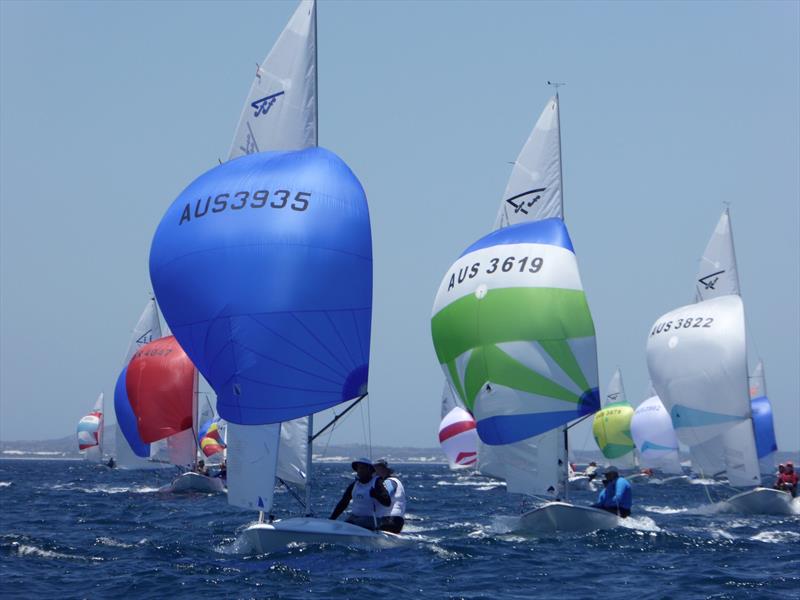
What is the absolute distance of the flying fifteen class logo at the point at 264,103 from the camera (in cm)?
2058

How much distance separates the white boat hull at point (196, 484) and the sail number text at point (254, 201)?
23064 mm

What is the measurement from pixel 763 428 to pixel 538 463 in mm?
27625

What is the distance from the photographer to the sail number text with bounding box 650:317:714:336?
3441 cm

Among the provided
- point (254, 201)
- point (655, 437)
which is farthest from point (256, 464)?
point (655, 437)

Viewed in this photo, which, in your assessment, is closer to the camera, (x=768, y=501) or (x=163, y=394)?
(x=768, y=501)

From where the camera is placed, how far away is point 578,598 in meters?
15.3

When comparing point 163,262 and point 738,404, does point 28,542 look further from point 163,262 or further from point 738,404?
point 738,404

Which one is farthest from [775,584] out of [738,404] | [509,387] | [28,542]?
[738,404]

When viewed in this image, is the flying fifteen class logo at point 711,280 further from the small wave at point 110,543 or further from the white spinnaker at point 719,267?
the small wave at point 110,543

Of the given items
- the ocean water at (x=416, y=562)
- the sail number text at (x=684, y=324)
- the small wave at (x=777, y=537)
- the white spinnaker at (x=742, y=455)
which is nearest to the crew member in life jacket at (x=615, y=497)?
the ocean water at (x=416, y=562)

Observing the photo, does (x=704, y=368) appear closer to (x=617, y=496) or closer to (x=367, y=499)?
(x=617, y=496)

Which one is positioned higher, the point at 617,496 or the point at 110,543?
the point at 617,496

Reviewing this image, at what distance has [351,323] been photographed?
18.2 metres

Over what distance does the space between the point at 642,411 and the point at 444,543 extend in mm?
44274
